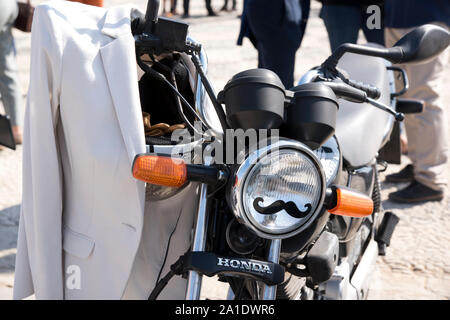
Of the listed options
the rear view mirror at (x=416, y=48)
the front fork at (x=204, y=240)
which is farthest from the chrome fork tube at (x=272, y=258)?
the rear view mirror at (x=416, y=48)

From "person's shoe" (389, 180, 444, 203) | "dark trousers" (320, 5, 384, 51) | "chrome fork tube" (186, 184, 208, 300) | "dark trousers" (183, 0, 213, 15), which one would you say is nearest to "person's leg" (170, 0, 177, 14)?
"dark trousers" (183, 0, 213, 15)

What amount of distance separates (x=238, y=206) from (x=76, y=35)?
628mm

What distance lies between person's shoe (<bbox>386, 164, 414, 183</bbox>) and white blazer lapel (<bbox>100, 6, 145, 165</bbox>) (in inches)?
119

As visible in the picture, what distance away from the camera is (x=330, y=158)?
1831 millimetres

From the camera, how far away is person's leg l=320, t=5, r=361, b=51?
4203mm

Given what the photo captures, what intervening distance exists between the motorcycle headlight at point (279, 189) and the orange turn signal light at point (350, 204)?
60 mm

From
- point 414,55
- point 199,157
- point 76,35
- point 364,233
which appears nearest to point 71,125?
point 76,35

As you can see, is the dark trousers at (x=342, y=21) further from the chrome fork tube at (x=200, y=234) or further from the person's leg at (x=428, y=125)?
the chrome fork tube at (x=200, y=234)

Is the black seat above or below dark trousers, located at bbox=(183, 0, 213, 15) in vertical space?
above

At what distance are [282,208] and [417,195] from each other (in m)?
2.77

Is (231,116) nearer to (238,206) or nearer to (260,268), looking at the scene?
(238,206)

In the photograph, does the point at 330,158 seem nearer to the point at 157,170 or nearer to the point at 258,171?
the point at 258,171

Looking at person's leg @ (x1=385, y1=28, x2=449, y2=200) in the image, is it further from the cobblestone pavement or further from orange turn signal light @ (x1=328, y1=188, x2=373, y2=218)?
orange turn signal light @ (x1=328, y1=188, x2=373, y2=218)

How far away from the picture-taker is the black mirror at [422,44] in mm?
1768
